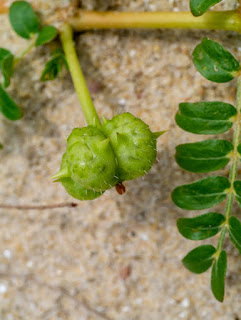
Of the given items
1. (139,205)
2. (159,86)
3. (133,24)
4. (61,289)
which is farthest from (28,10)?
(61,289)

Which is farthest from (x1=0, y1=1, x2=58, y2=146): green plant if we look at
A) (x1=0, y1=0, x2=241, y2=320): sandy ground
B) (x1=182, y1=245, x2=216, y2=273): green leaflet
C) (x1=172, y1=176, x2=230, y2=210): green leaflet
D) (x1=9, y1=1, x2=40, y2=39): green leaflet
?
(x1=182, y1=245, x2=216, y2=273): green leaflet

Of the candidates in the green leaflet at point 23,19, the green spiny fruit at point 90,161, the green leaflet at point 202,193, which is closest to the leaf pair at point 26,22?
the green leaflet at point 23,19

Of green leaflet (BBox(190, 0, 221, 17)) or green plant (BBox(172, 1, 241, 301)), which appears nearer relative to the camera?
green leaflet (BBox(190, 0, 221, 17))

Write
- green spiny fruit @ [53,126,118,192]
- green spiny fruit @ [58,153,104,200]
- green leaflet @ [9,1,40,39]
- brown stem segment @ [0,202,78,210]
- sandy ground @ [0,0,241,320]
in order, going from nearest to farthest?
green spiny fruit @ [53,126,118,192] → green spiny fruit @ [58,153,104,200] → green leaflet @ [9,1,40,39] → sandy ground @ [0,0,241,320] → brown stem segment @ [0,202,78,210]

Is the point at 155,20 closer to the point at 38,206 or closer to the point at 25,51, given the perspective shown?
the point at 25,51

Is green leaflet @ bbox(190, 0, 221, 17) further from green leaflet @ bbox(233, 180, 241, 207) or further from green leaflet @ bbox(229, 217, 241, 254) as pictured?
green leaflet @ bbox(229, 217, 241, 254)

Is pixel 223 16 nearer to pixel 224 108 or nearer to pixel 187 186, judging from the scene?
pixel 224 108
